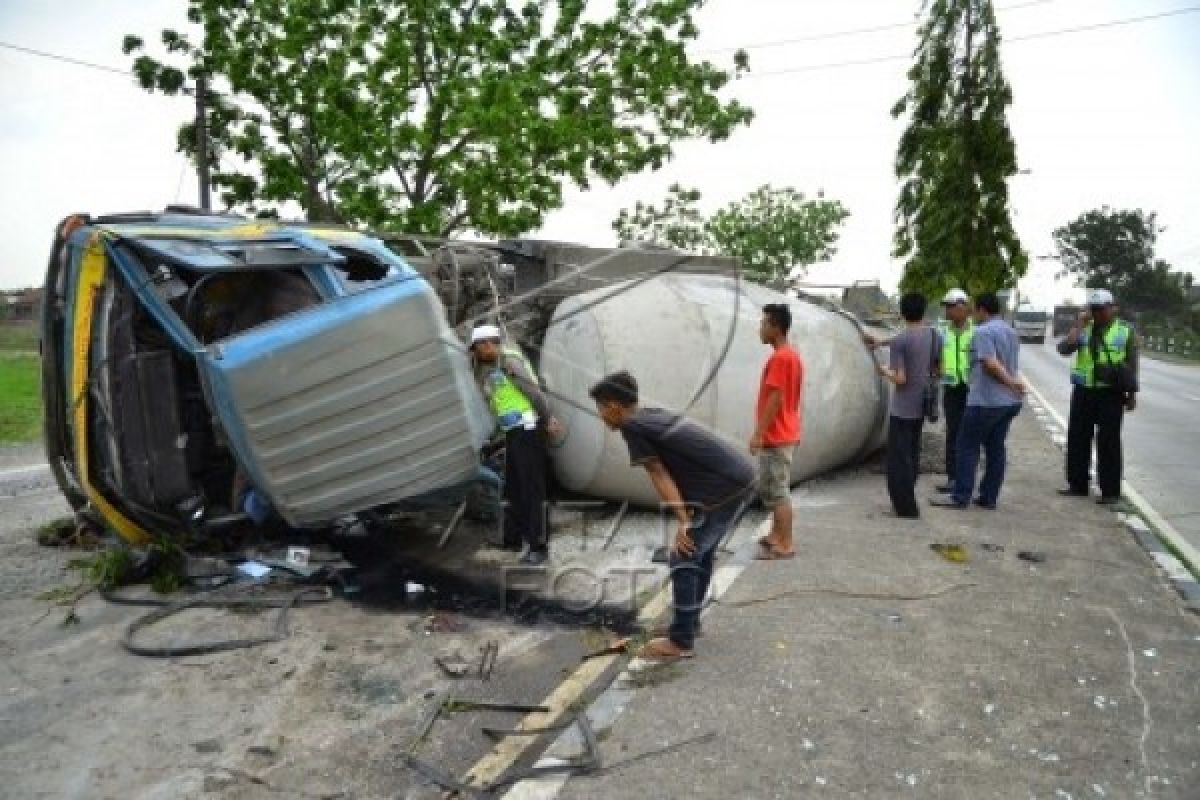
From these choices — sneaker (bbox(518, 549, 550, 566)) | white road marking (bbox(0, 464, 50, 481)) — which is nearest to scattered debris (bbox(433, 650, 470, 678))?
sneaker (bbox(518, 549, 550, 566))

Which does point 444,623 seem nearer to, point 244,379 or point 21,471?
point 244,379

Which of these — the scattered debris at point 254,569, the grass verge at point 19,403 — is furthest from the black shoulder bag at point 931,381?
the grass verge at point 19,403

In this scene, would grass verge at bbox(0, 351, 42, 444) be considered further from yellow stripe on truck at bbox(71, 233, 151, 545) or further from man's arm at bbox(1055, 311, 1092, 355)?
man's arm at bbox(1055, 311, 1092, 355)

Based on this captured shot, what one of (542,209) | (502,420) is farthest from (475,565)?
(542,209)

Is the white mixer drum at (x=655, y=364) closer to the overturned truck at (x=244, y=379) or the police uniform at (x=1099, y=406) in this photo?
the overturned truck at (x=244, y=379)

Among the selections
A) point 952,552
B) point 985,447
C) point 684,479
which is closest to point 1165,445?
point 985,447

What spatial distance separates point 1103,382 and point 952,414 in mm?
1239

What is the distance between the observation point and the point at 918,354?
627 centimetres

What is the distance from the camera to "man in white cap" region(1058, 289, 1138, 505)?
654cm

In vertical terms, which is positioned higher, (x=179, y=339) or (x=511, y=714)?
(x=179, y=339)

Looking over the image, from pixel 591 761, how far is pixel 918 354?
4.36 metres

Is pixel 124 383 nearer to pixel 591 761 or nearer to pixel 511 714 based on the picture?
pixel 511 714

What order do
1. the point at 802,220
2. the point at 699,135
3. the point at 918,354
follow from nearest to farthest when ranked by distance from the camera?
the point at 918,354 → the point at 699,135 → the point at 802,220

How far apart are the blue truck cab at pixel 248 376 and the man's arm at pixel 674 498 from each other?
165 cm
